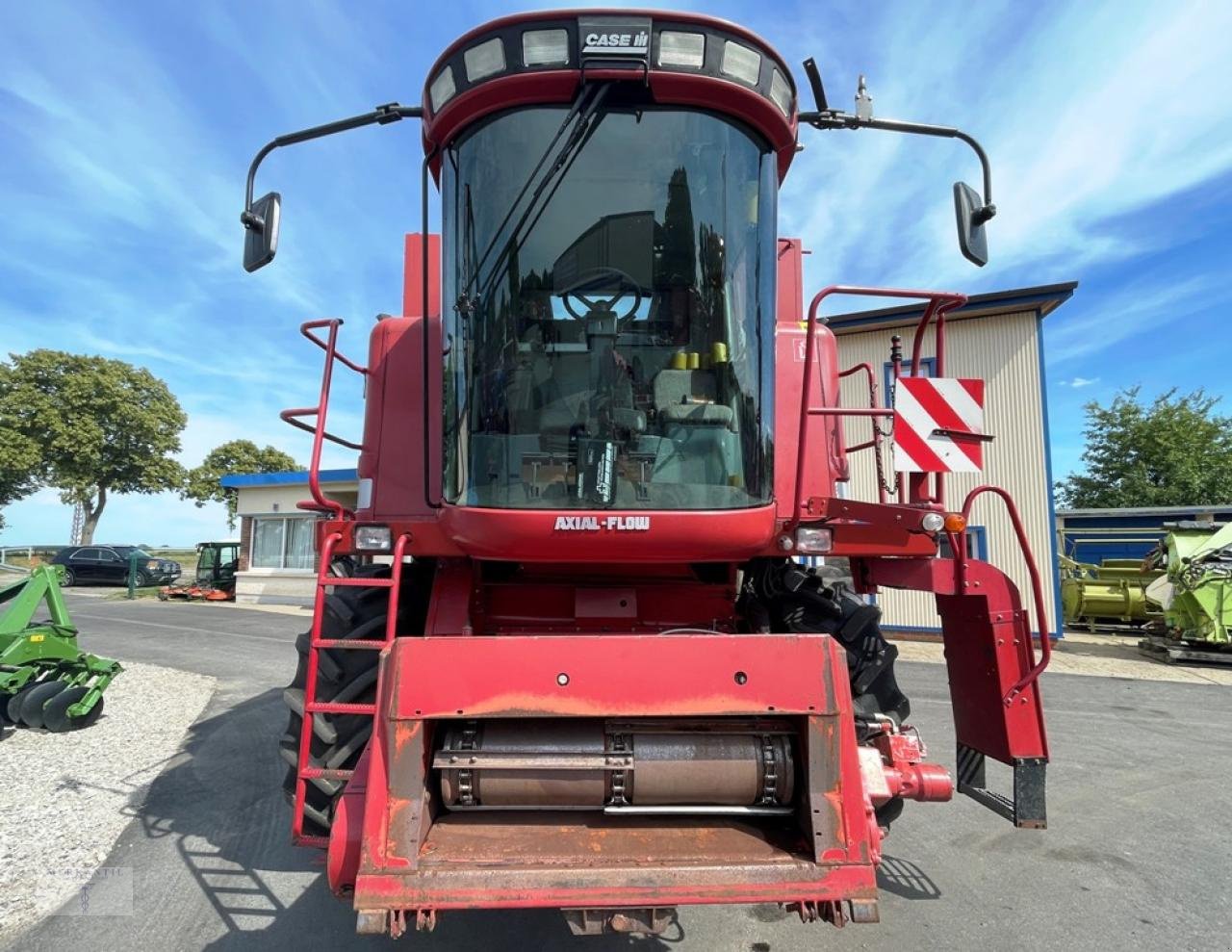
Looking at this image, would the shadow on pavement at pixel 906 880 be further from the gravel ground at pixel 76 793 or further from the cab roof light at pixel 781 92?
the gravel ground at pixel 76 793

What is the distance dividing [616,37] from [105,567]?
2996 cm

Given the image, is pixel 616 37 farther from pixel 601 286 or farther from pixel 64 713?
pixel 64 713

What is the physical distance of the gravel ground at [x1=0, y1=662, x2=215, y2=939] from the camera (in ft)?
11.4

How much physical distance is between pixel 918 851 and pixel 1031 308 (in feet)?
39.9

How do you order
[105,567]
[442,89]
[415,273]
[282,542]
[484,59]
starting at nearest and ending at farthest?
1. [484,59]
2. [442,89]
3. [415,273]
4. [282,542]
5. [105,567]

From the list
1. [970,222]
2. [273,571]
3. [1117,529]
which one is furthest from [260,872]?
[1117,529]

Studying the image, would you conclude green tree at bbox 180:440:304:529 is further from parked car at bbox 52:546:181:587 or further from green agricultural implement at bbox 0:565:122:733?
green agricultural implement at bbox 0:565:122:733

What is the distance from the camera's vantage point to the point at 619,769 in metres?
2.36

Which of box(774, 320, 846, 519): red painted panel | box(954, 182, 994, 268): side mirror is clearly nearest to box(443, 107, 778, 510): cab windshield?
box(774, 320, 846, 519): red painted panel

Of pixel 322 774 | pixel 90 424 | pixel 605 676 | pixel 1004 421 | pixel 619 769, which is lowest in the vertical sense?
pixel 322 774

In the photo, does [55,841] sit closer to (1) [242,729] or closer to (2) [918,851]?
(1) [242,729]

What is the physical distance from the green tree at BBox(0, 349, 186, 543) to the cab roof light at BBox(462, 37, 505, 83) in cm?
3392

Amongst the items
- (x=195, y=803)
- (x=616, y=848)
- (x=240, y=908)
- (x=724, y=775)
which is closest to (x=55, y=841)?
(x=195, y=803)

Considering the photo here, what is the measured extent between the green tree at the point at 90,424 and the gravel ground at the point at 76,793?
27350 millimetres
